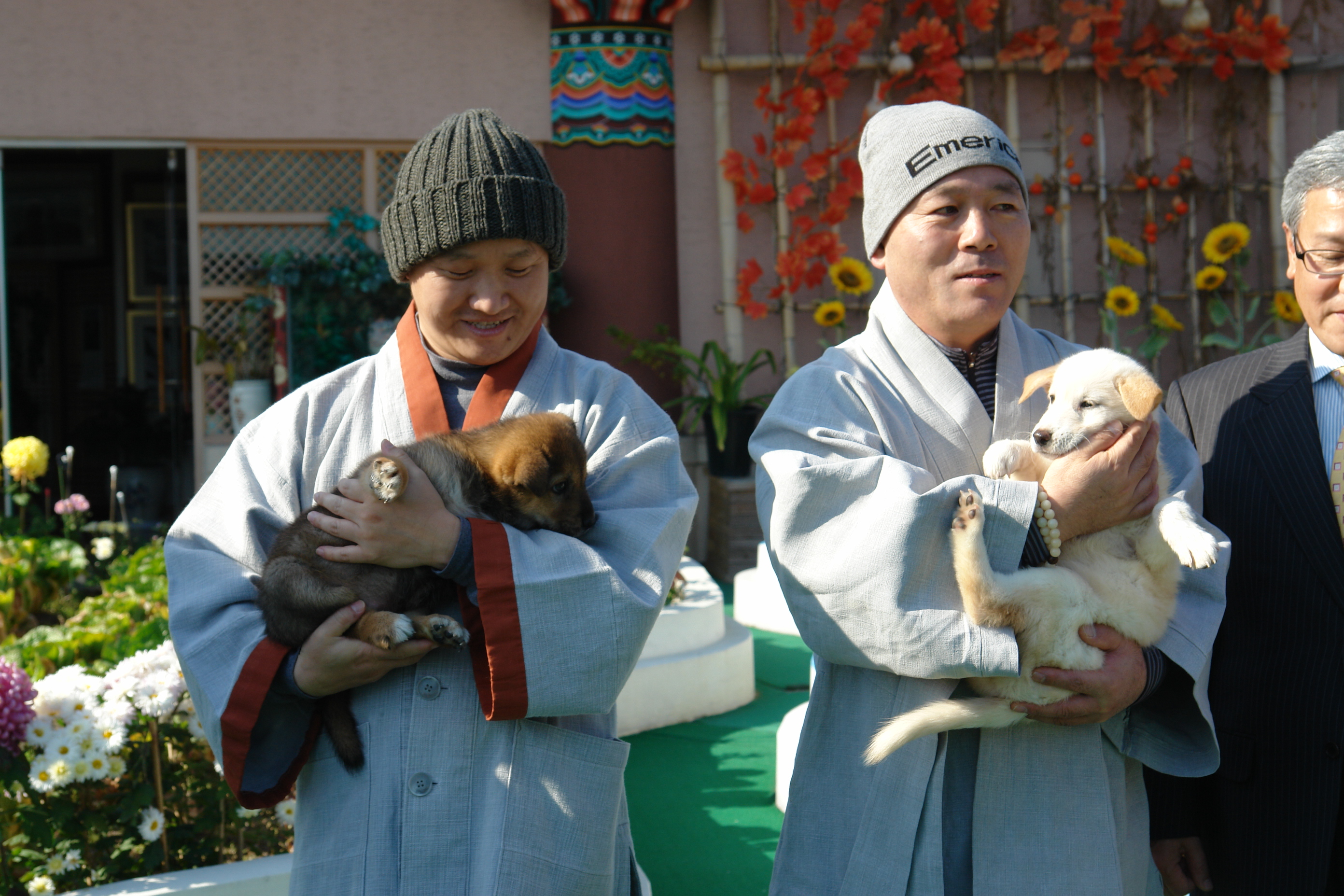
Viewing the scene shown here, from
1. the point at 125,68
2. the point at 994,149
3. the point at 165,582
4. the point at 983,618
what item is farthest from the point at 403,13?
the point at 983,618

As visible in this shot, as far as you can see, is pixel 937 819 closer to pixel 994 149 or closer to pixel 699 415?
pixel 994 149

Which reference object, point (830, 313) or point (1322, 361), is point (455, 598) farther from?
point (830, 313)

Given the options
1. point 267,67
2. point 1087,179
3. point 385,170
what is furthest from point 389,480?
point 1087,179

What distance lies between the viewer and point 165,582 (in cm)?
478

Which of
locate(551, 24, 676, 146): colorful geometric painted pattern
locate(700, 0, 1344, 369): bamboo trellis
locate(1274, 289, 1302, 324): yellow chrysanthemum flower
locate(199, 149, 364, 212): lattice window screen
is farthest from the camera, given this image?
locate(700, 0, 1344, 369): bamboo trellis

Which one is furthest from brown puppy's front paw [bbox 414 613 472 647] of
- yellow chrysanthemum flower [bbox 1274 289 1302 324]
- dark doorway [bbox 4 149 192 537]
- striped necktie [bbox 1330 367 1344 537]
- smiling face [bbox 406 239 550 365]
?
dark doorway [bbox 4 149 192 537]

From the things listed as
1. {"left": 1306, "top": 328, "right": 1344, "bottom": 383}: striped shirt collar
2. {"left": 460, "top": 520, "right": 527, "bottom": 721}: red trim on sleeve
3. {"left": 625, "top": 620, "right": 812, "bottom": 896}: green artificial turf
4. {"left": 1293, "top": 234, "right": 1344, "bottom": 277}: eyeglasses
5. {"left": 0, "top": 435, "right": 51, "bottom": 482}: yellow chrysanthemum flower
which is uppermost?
{"left": 1293, "top": 234, "right": 1344, "bottom": 277}: eyeglasses

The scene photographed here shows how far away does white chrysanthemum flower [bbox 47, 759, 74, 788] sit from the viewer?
2.97 m

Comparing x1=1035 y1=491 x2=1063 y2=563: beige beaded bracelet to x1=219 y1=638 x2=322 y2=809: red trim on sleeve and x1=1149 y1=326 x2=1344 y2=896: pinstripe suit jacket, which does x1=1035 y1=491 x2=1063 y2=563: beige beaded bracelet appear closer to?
x1=1149 y1=326 x2=1344 y2=896: pinstripe suit jacket

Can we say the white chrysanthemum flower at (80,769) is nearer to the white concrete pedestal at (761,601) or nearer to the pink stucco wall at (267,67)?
the white concrete pedestal at (761,601)

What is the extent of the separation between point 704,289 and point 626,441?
23.5ft

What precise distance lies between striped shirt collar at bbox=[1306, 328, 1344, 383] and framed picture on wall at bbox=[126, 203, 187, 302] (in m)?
11.0

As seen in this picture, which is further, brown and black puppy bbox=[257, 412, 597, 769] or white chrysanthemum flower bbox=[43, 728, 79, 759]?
white chrysanthemum flower bbox=[43, 728, 79, 759]

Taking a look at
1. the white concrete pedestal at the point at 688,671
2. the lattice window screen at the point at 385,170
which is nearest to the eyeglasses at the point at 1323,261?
the white concrete pedestal at the point at 688,671
